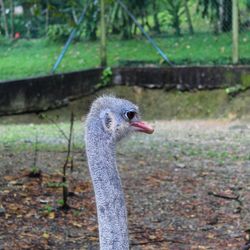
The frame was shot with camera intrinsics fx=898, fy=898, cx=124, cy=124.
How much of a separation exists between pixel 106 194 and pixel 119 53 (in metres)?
9.98

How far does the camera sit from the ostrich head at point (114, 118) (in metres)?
3.42

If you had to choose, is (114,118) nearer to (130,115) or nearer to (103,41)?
(130,115)

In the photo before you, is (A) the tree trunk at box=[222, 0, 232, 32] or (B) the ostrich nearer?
(B) the ostrich

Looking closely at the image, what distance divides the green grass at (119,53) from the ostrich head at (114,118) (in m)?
8.96

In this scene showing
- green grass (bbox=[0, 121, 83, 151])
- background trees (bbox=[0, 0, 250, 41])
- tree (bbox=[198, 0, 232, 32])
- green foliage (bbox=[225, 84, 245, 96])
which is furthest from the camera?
background trees (bbox=[0, 0, 250, 41])

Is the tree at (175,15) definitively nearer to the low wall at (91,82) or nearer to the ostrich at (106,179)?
the low wall at (91,82)

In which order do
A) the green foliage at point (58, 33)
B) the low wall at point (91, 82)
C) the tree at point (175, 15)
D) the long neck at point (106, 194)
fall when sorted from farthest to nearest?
the green foliage at point (58, 33) → the tree at point (175, 15) → the low wall at point (91, 82) → the long neck at point (106, 194)

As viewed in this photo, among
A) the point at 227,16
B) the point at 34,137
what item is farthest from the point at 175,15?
the point at 34,137

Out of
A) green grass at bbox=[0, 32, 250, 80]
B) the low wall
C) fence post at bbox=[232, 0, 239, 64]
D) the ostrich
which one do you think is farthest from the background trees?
the ostrich

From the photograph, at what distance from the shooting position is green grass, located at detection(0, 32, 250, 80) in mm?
12688

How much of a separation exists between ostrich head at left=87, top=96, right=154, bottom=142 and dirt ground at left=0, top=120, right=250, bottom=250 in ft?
4.32

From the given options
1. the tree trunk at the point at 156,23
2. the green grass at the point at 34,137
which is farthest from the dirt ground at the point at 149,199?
the tree trunk at the point at 156,23

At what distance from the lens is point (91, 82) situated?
504 inches

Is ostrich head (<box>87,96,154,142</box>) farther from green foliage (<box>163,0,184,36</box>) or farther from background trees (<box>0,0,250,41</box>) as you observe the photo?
green foliage (<box>163,0,184,36</box>)
